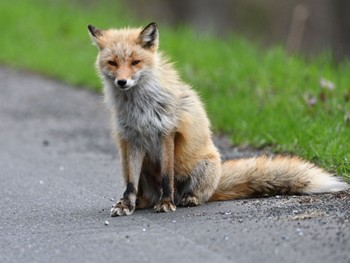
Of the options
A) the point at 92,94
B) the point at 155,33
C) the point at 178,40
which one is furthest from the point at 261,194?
the point at 178,40

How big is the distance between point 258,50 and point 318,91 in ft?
11.3

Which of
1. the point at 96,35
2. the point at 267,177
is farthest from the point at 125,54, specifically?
the point at 267,177

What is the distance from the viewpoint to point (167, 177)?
699 centimetres

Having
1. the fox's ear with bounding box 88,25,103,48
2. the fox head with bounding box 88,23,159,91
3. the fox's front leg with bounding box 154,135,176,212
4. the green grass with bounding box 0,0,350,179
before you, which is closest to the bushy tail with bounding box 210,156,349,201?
the green grass with bounding box 0,0,350,179

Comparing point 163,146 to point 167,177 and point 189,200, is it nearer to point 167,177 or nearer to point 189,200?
point 167,177

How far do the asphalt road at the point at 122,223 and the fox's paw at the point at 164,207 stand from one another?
0.11m

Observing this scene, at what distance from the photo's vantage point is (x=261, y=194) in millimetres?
7504

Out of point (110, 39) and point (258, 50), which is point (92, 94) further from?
point (110, 39)

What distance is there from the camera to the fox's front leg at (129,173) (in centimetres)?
698

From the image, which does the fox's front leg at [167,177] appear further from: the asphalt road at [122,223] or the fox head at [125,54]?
the fox head at [125,54]

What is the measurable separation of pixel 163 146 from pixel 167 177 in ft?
0.90

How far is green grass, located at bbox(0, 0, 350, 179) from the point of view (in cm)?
948

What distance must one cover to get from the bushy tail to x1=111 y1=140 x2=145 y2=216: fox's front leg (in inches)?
33.2

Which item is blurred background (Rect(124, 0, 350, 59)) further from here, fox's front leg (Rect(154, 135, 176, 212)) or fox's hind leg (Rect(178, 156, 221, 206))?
fox's front leg (Rect(154, 135, 176, 212))
